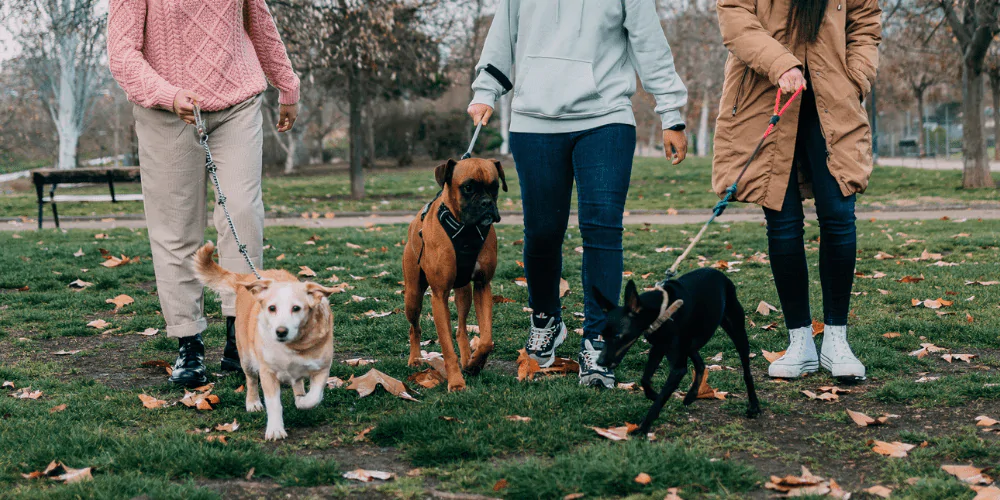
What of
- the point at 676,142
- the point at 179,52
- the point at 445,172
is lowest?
the point at 445,172

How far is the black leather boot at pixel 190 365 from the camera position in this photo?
4.23 metres

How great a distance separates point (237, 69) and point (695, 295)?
255cm

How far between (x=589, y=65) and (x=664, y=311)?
1522mm

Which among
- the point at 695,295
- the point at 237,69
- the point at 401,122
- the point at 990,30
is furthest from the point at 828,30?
the point at 401,122

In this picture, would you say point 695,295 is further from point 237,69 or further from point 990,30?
point 990,30

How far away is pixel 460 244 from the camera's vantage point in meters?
3.96

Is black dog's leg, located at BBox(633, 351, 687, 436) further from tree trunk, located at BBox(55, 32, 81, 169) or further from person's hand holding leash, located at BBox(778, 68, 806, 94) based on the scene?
tree trunk, located at BBox(55, 32, 81, 169)

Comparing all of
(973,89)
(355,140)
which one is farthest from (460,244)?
(973,89)

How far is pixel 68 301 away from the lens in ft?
21.6

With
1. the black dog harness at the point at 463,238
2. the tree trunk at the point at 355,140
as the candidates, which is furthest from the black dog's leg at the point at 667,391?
the tree trunk at the point at 355,140

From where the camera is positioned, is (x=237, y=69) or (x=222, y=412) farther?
(x=237, y=69)

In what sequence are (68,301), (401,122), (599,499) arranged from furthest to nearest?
1. (401,122)
2. (68,301)
3. (599,499)

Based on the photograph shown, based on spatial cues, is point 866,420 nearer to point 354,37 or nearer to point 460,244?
point 460,244

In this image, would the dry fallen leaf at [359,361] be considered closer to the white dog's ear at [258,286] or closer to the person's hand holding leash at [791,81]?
the white dog's ear at [258,286]
